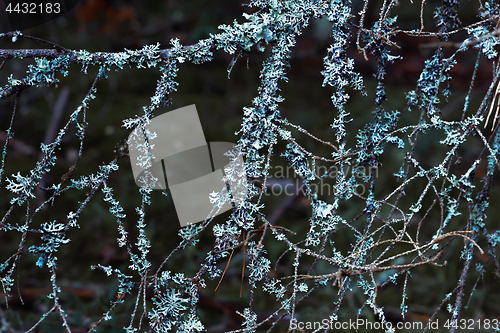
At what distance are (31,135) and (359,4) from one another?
2521 mm

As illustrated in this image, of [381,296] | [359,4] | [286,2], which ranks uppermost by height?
[359,4]

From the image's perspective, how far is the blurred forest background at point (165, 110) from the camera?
1793mm

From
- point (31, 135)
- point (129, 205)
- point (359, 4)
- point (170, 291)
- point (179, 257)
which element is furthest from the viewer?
point (359, 4)

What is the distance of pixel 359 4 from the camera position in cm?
319

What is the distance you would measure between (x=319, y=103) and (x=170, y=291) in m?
2.62

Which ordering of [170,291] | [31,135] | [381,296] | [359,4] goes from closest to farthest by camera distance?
[170,291]
[381,296]
[31,135]
[359,4]

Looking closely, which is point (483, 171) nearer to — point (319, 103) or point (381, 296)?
point (319, 103)

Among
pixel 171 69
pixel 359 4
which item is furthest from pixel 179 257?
pixel 359 4

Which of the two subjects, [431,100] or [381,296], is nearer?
[431,100]

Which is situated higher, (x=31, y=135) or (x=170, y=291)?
(x=31, y=135)

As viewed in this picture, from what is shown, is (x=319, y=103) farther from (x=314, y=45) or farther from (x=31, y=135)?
(x=31, y=135)

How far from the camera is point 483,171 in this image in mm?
2783

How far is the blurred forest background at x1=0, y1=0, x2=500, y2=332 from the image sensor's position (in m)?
1.79

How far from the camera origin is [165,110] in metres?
2.95
